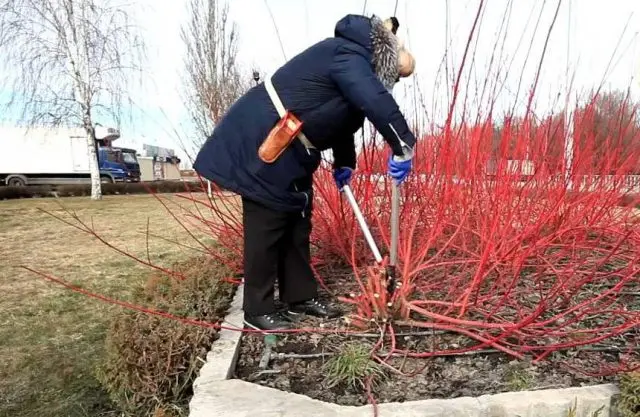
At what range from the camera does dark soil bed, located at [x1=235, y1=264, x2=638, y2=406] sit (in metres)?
1.63

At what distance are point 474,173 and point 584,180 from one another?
45.5 inches

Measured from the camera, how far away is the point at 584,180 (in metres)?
2.97

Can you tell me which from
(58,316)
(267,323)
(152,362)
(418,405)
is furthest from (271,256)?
(58,316)

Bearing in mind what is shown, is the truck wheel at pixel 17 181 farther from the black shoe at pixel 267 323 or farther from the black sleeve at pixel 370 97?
the black sleeve at pixel 370 97

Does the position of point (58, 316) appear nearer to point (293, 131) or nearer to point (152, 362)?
point (152, 362)

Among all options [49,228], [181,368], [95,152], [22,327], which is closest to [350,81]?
[181,368]

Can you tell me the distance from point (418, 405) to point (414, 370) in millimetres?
308

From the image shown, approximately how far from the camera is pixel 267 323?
80.7 inches

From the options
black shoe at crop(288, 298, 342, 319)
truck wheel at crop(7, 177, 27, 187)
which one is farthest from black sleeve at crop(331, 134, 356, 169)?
truck wheel at crop(7, 177, 27, 187)

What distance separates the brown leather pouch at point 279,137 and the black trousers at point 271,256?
0.22 meters

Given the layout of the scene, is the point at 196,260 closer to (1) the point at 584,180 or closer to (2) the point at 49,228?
(1) the point at 584,180

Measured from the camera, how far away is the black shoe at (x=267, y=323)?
6.68 feet

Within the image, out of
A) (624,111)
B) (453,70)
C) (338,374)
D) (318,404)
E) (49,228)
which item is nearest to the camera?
(318,404)

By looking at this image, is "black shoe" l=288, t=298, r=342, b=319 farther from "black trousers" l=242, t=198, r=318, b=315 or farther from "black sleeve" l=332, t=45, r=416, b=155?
"black sleeve" l=332, t=45, r=416, b=155
